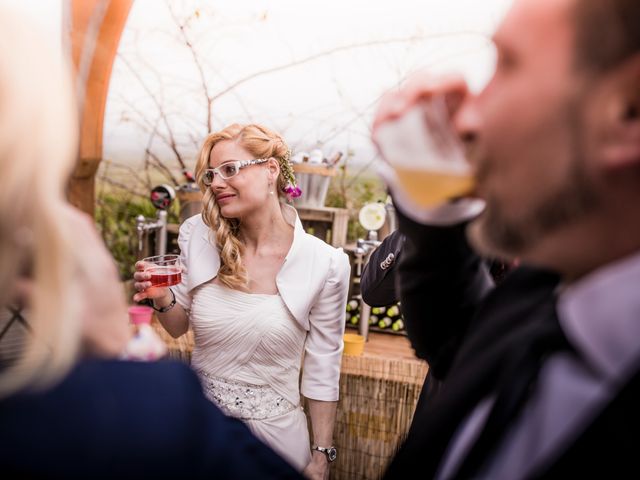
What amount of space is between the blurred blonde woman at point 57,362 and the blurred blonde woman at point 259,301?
129cm

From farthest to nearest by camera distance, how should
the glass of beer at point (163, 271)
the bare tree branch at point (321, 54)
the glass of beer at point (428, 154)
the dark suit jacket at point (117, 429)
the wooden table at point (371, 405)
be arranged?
the bare tree branch at point (321, 54) < the wooden table at point (371, 405) < the glass of beer at point (163, 271) < the glass of beer at point (428, 154) < the dark suit jacket at point (117, 429)

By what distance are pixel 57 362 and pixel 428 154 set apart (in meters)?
0.54

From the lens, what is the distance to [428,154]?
0.72 m

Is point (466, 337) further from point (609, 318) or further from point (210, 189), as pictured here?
point (210, 189)

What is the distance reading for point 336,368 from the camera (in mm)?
2004

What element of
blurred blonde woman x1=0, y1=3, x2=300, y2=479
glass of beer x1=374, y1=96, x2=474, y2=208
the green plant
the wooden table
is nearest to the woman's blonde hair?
blurred blonde woman x1=0, y1=3, x2=300, y2=479

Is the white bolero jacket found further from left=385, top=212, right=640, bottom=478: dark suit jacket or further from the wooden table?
left=385, top=212, right=640, bottom=478: dark suit jacket

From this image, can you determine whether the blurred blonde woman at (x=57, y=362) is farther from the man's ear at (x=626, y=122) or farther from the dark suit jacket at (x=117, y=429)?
the man's ear at (x=626, y=122)

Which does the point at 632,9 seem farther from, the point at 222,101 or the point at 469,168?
the point at 222,101

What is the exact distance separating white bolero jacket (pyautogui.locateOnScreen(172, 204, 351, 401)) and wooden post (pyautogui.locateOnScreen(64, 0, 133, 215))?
2212mm

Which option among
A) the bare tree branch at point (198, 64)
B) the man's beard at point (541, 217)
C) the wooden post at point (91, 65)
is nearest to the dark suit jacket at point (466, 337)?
the man's beard at point (541, 217)

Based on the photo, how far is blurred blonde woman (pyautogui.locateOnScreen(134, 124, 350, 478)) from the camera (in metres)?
1.87

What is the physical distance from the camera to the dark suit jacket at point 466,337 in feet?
1.77

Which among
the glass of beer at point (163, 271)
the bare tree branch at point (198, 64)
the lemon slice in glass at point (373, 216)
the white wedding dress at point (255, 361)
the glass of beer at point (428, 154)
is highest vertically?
the bare tree branch at point (198, 64)
